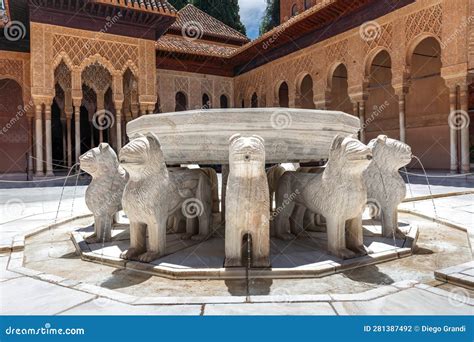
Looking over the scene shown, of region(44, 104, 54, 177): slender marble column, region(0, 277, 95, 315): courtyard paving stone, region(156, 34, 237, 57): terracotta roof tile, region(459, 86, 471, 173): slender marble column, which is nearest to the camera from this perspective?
region(0, 277, 95, 315): courtyard paving stone

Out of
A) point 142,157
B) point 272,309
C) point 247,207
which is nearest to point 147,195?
point 142,157

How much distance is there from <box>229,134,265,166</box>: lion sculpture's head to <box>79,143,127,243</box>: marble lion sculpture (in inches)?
67.5

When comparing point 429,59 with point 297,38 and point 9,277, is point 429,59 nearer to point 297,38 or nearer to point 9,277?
point 297,38

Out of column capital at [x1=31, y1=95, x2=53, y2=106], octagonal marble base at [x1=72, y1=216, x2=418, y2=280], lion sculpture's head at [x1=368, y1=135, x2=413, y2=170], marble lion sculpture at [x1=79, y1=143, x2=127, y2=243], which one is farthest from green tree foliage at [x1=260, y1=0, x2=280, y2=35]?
octagonal marble base at [x1=72, y1=216, x2=418, y2=280]

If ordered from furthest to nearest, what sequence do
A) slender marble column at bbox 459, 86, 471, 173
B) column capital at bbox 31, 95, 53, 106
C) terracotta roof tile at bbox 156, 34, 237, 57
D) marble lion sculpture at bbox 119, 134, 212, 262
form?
1. terracotta roof tile at bbox 156, 34, 237, 57
2. column capital at bbox 31, 95, 53, 106
3. slender marble column at bbox 459, 86, 471, 173
4. marble lion sculpture at bbox 119, 134, 212, 262

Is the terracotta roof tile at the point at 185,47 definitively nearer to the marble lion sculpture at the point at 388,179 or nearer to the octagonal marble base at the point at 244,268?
the octagonal marble base at the point at 244,268

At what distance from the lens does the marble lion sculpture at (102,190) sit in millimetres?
3736

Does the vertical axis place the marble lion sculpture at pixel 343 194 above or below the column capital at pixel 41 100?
below

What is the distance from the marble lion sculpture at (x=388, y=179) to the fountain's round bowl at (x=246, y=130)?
1.46 ft

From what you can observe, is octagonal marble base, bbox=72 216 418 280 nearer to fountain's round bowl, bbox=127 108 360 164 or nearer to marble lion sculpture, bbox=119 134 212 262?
marble lion sculpture, bbox=119 134 212 262

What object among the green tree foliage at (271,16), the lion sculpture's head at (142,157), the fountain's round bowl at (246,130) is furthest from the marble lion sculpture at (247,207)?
the green tree foliage at (271,16)

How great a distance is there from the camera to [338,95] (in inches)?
778

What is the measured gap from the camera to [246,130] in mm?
3270

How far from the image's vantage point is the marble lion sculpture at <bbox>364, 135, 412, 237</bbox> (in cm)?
371
